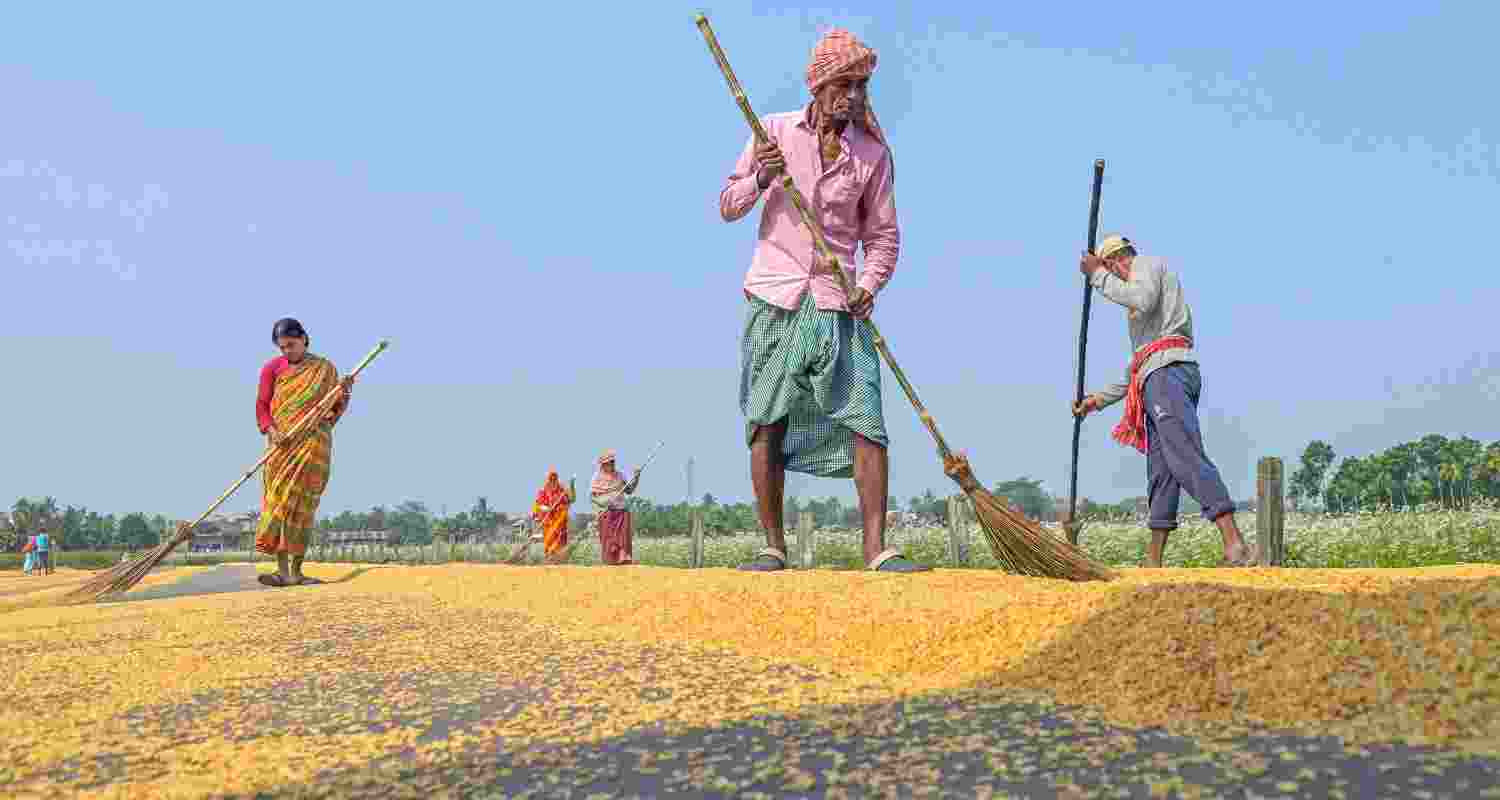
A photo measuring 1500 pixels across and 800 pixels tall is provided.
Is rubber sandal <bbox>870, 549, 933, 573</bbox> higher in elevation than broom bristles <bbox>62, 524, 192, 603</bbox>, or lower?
higher

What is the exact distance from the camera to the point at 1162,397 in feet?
15.6

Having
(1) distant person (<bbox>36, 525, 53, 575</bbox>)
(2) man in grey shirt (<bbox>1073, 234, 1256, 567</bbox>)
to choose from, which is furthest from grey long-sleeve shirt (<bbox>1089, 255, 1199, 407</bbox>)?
(1) distant person (<bbox>36, 525, 53, 575</bbox>)

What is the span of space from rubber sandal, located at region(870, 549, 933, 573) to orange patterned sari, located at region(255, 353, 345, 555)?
15.3 ft

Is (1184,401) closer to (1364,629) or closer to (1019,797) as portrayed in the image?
(1364,629)

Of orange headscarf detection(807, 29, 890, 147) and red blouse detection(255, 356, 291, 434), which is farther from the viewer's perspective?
red blouse detection(255, 356, 291, 434)

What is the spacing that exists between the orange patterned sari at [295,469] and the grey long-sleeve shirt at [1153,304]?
17.4 ft

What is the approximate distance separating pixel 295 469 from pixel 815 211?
459 centimetres

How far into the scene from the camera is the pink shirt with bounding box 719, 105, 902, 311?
14.5ft

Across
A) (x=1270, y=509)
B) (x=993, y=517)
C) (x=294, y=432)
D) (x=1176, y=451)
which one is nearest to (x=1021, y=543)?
(x=993, y=517)

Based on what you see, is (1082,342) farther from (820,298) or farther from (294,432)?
(294,432)

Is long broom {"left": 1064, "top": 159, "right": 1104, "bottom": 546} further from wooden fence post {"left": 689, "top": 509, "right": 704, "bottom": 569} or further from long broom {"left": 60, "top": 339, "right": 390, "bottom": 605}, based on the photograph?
wooden fence post {"left": 689, "top": 509, "right": 704, "bottom": 569}

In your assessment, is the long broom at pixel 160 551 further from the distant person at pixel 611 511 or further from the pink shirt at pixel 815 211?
the distant person at pixel 611 511

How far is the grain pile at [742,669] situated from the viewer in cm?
187

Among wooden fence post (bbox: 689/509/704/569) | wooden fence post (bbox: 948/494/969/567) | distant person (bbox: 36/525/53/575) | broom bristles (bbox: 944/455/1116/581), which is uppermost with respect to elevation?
broom bristles (bbox: 944/455/1116/581)
